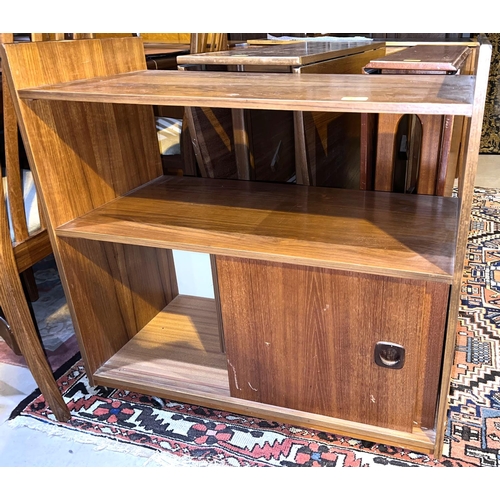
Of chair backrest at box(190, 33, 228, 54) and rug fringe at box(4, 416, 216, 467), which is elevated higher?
chair backrest at box(190, 33, 228, 54)

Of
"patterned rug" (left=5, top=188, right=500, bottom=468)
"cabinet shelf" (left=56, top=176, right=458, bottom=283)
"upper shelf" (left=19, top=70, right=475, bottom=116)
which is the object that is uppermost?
"upper shelf" (left=19, top=70, right=475, bottom=116)

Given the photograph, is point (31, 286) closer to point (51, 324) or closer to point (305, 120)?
point (51, 324)

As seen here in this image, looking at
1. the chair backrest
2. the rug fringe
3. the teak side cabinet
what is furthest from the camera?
the chair backrest

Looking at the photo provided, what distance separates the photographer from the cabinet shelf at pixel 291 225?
0.95m

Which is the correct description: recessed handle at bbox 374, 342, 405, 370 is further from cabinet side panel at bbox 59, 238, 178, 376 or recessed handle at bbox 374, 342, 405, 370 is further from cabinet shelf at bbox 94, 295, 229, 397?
cabinet side panel at bbox 59, 238, 178, 376

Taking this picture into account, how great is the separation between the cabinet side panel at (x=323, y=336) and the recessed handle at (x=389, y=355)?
0.01 meters

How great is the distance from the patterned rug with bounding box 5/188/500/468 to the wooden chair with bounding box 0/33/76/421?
0.32 feet

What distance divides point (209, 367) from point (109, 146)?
0.61m

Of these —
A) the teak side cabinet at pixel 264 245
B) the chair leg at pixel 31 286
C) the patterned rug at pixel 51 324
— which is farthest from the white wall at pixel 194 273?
the chair leg at pixel 31 286

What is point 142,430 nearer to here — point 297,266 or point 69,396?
point 69,396

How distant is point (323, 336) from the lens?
105cm

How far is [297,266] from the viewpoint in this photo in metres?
0.99

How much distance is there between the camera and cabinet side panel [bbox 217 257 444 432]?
38.3 inches

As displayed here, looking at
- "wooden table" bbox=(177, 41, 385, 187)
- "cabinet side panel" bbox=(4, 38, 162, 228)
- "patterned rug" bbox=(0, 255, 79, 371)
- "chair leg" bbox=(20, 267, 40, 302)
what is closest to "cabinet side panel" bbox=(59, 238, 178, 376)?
"cabinet side panel" bbox=(4, 38, 162, 228)
